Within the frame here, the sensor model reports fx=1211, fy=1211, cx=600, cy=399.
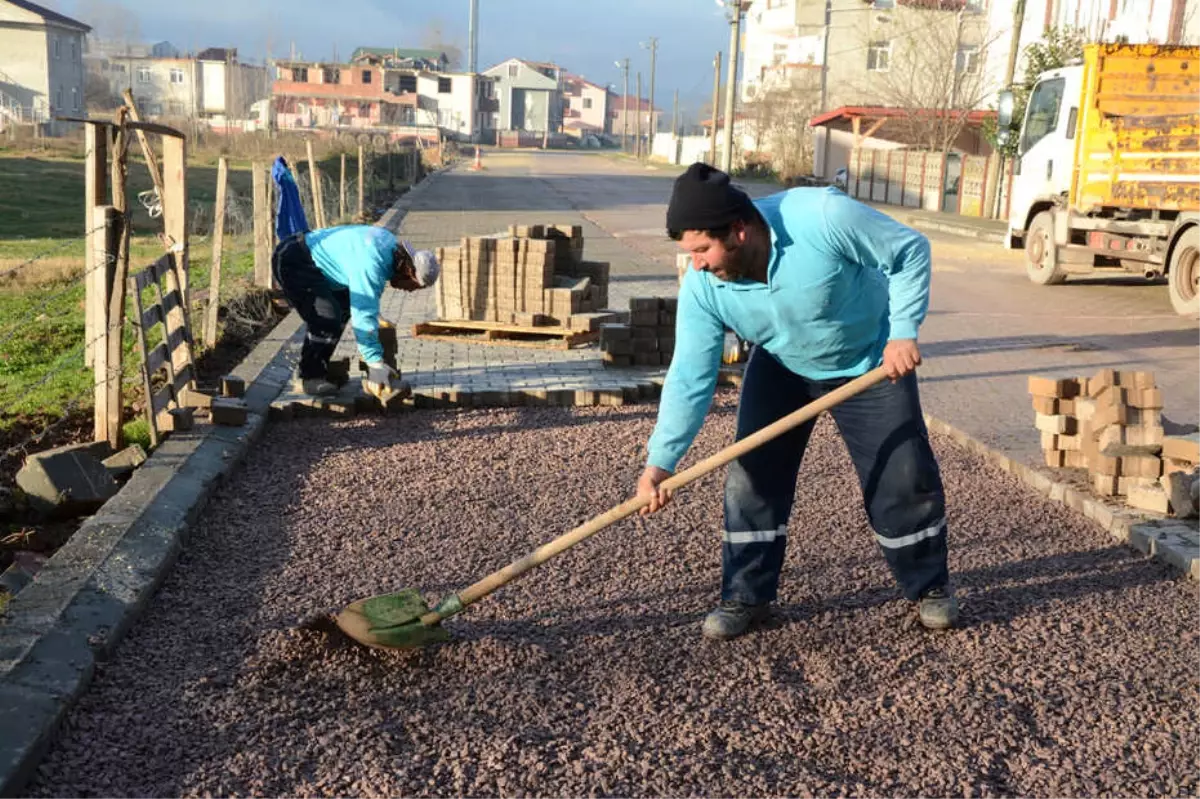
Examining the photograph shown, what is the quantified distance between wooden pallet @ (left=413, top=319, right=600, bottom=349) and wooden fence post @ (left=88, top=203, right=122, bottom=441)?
385 cm

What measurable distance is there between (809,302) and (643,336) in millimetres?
5224

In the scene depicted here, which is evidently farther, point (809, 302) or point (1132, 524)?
point (1132, 524)

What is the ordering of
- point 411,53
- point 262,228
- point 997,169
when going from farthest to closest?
1. point 411,53
2. point 997,169
3. point 262,228

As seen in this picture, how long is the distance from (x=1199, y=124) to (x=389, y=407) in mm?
9401

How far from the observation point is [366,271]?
7109mm

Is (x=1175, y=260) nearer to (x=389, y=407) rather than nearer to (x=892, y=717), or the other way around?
(x=389, y=407)

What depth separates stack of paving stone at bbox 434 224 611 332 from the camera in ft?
33.0

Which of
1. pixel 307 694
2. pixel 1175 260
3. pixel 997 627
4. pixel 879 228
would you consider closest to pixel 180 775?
pixel 307 694

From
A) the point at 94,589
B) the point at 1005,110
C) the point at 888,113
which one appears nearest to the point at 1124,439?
the point at 94,589

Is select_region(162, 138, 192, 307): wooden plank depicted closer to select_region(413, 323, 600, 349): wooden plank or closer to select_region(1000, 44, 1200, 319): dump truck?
select_region(413, 323, 600, 349): wooden plank

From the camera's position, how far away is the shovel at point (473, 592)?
3869 millimetres

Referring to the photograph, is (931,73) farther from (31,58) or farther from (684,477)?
(31,58)

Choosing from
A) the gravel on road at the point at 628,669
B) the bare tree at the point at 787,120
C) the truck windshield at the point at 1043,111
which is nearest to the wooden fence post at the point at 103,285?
the gravel on road at the point at 628,669

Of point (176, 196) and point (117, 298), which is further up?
point (176, 196)
